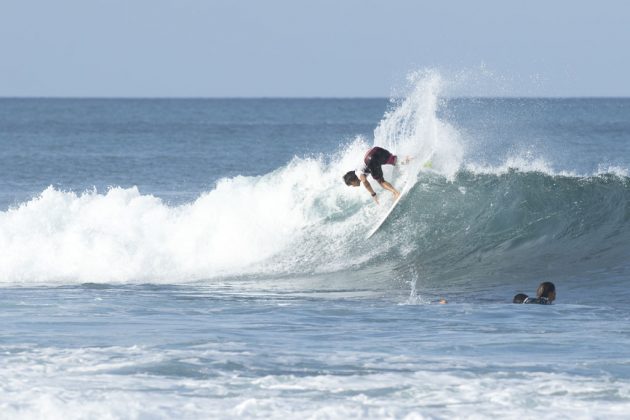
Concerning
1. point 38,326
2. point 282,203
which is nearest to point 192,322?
point 38,326

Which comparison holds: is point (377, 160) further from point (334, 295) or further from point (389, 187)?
point (334, 295)

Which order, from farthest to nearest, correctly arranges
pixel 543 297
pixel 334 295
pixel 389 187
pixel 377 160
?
pixel 389 187 < pixel 377 160 < pixel 334 295 < pixel 543 297

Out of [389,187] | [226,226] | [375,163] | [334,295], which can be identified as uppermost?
[375,163]

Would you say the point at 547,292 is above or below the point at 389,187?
below

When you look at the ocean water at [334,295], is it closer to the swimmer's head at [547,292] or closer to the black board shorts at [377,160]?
the swimmer's head at [547,292]

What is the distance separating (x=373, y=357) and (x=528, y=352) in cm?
147

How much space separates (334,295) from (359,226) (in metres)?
4.11

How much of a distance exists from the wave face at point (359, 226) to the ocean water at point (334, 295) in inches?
1.6

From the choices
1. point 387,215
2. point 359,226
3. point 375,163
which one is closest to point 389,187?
point 387,215

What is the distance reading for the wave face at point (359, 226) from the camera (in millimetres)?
16562

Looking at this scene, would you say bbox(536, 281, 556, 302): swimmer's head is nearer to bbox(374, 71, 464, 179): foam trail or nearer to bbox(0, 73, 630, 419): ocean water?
bbox(0, 73, 630, 419): ocean water

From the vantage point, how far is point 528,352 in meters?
9.81

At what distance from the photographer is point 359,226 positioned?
17984 millimetres

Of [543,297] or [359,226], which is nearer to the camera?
[543,297]
